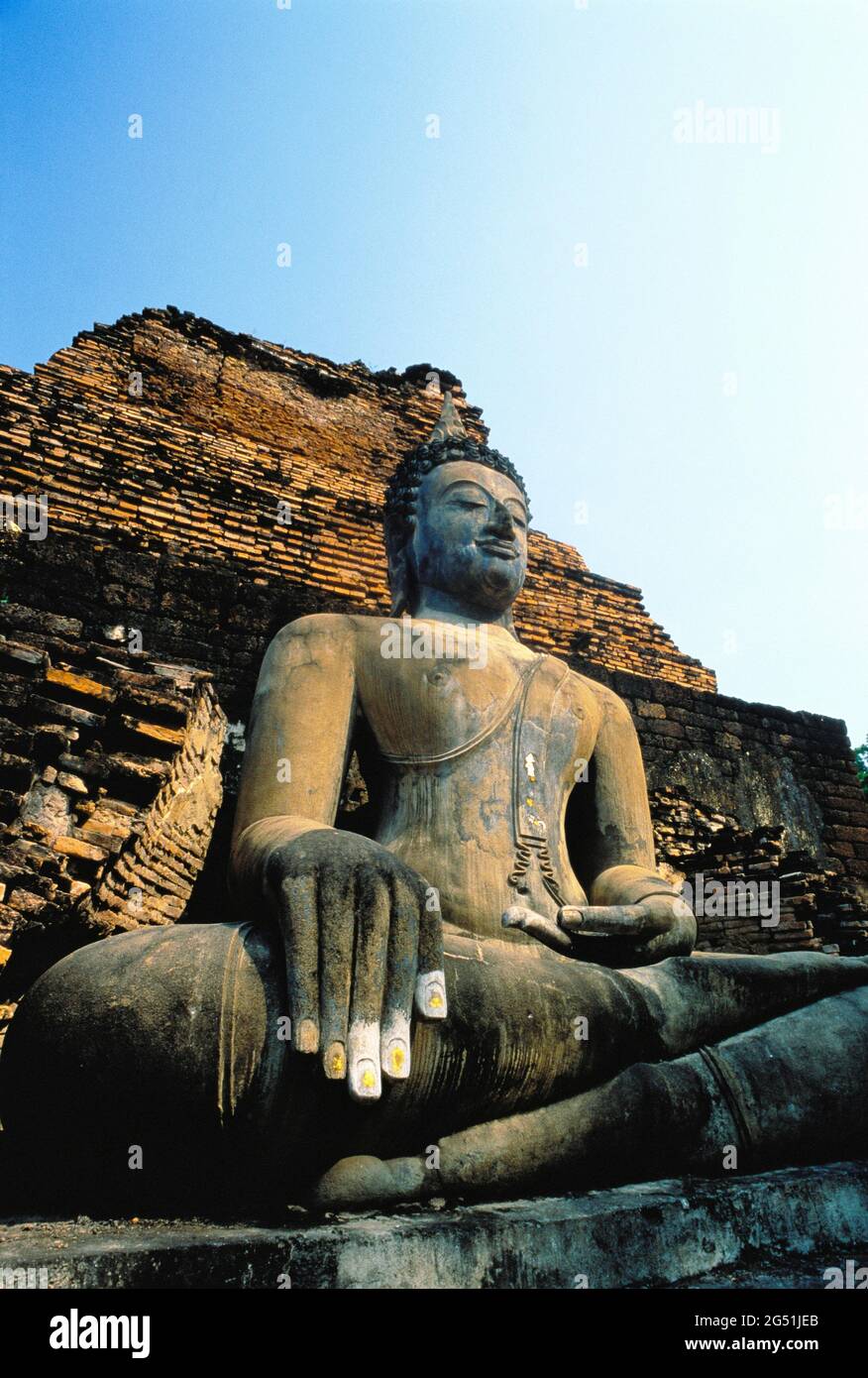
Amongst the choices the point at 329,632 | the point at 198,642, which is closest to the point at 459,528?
the point at 329,632

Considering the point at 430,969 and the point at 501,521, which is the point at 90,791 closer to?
the point at 501,521

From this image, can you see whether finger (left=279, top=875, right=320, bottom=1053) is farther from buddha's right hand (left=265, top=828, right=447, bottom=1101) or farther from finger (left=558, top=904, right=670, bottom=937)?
finger (left=558, top=904, right=670, bottom=937)

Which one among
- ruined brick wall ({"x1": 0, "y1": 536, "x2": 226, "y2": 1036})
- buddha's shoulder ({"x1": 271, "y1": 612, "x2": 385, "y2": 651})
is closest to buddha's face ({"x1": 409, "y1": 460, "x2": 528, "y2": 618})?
buddha's shoulder ({"x1": 271, "y1": 612, "x2": 385, "y2": 651})

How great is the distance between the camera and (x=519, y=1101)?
7.12 feet

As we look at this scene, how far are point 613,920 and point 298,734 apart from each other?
1.02 metres

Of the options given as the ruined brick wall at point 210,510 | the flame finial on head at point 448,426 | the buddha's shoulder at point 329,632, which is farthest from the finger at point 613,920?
the ruined brick wall at point 210,510

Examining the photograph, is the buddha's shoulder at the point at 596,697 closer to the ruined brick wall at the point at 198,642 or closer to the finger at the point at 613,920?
the finger at the point at 613,920

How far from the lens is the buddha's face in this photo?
11.4 feet

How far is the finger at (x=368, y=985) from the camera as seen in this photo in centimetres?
185

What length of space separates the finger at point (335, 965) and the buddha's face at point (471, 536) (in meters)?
1.68

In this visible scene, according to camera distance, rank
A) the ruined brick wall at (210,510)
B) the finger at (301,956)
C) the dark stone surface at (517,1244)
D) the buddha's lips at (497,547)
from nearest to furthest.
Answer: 1. the dark stone surface at (517,1244)
2. the finger at (301,956)
3. the buddha's lips at (497,547)
4. the ruined brick wall at (210,510)

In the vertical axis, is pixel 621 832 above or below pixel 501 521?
below

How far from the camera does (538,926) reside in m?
2.60
